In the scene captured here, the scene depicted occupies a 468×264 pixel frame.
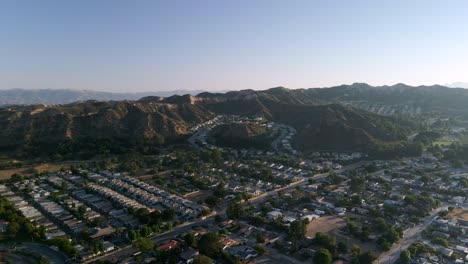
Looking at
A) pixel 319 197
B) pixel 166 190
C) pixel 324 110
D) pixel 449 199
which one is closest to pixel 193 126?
pixel 324 110

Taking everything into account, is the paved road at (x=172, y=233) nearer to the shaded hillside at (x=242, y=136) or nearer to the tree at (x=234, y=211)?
the tree at (x=234, y=211)

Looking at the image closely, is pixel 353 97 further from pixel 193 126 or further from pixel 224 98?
pixel 193 126

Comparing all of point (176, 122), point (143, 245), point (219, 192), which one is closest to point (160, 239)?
point (143, 245)

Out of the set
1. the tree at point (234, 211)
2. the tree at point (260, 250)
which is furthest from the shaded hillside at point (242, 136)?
the tree at point (260, 250)

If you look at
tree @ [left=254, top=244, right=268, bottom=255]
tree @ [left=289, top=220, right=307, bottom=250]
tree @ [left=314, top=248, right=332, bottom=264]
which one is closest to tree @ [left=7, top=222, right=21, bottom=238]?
tree @ [left=254, top=244, right=268, bottom=255]

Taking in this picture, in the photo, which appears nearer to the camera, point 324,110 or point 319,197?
point 319,197

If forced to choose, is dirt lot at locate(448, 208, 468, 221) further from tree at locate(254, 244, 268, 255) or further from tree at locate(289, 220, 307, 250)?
tree at locate(254, 244, 268, 255)
